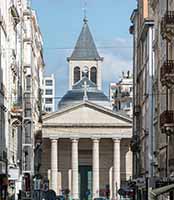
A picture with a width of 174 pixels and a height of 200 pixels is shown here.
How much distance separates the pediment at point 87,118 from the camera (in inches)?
5832

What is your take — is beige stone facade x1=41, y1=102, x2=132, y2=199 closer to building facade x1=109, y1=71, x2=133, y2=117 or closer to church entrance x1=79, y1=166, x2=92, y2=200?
church entrance x1=79, y1=166, x2=92, y2=200

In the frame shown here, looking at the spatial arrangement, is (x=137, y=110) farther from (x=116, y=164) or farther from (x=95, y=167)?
(x=95, y=167)

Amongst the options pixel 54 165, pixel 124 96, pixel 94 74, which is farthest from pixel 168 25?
pixel 94 74

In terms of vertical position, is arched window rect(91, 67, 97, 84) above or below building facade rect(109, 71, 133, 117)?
above

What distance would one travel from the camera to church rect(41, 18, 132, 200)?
149 m

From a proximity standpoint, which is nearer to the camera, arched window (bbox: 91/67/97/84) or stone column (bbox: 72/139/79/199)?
stone column (bbox: 72/139/79/199)

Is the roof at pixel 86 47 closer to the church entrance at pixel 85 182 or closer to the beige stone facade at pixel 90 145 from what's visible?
the church entrance at pixel 85 182

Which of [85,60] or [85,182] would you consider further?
[85,60]

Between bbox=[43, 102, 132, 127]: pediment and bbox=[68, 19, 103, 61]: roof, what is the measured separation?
41570mm

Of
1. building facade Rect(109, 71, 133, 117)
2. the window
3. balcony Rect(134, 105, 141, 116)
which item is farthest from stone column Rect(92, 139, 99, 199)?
the window

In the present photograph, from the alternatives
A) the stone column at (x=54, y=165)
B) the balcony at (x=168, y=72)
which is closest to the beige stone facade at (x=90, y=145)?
the stone column at (x=54, y=165)

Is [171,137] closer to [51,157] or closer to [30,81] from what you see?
[30,81]

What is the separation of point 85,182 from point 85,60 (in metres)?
42.3

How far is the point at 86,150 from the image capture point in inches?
6220
